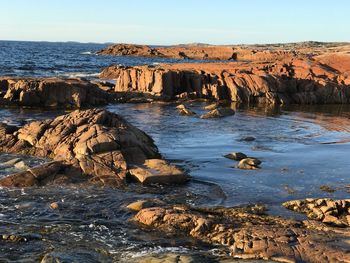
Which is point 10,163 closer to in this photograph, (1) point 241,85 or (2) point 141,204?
(2) point 141,204

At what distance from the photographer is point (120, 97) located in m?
35.7

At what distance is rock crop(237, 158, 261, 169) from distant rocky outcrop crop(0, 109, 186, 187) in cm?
276

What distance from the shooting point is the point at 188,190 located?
13.2 m

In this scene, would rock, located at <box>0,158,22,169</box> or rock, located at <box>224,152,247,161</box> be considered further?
rock, located at <box>224,152,247,161</box>

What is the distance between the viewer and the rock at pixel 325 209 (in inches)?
421

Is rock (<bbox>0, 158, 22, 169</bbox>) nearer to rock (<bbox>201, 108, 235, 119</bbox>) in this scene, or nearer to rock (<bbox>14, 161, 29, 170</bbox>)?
rock (<bbox>14, 161, 29, 170</bbox>)

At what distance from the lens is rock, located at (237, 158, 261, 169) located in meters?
15.9

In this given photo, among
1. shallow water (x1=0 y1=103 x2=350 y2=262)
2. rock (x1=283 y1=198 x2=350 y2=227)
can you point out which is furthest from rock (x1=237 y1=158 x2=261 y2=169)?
rock (x1=283 y1=198 x2=350 y2=227)

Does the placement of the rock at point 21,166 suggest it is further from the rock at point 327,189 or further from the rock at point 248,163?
the rock at point 327,189

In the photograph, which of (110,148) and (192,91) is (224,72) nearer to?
(192,91)

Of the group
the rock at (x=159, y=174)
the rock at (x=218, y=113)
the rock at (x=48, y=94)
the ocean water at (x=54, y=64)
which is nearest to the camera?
the rock at (x=159, y=174)

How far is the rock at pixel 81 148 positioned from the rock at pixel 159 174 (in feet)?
0.54

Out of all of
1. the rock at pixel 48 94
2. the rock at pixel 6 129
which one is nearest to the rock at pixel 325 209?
the rock at pixel 6 129

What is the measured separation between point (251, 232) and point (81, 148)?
7.22 m
